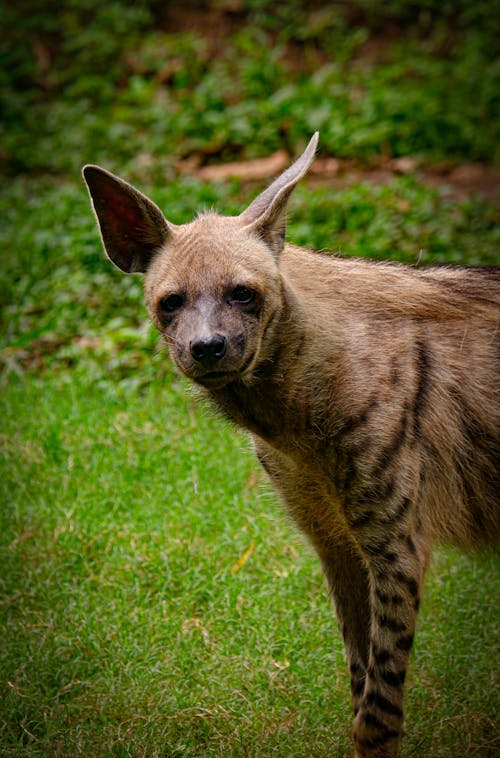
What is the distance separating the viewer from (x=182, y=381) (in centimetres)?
419

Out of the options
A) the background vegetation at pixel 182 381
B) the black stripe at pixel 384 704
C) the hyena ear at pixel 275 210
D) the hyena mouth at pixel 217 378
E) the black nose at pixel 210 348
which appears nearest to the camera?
the black nose at pixel 210 348

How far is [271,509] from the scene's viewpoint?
5055mm

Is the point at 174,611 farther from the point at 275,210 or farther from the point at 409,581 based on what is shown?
the point at 275,210

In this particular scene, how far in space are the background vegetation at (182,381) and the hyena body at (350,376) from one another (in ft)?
1.86

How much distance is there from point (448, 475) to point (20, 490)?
8.25ft

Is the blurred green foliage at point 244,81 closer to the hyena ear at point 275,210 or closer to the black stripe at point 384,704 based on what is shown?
the hyena ear at point 275,210

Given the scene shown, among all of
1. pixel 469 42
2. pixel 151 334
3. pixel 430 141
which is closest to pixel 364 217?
pixel 430 141

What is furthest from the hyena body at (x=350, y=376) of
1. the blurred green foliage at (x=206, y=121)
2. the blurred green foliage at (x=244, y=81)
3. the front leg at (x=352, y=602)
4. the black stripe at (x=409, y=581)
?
the blurred green foliage at (x=244, y=81)

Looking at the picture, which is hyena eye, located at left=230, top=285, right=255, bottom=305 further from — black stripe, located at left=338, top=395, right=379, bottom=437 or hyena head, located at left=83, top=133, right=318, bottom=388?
black stripe, located at left=338, top=395, right=379, bottom=437

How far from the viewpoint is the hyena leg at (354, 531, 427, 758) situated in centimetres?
336

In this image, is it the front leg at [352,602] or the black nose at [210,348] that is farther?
the front leg at [352,602]

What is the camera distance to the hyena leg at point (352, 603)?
379cm

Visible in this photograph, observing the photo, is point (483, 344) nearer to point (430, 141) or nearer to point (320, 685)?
point (320, 685)

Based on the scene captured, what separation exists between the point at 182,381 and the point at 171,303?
910 millimetres
